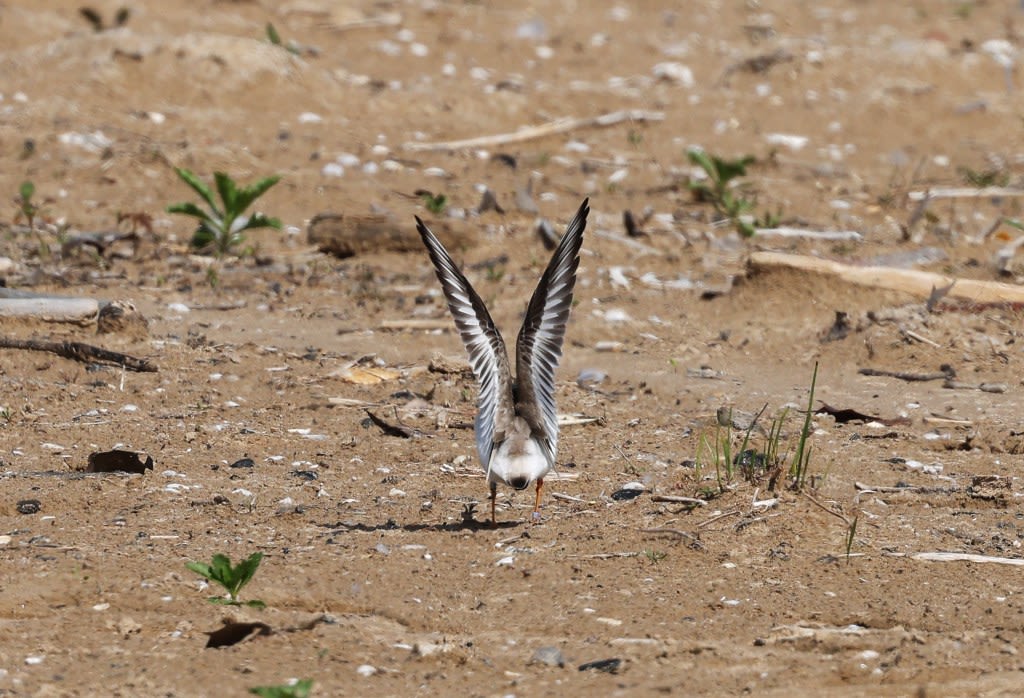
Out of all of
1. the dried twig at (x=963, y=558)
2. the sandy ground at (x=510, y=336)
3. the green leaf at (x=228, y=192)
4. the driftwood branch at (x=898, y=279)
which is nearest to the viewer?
the sandy ground at (x=510, y=336)

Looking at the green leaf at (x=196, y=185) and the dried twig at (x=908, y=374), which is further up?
the green leaf at (x=196, y=185)

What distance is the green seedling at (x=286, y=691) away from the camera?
3.95 metres

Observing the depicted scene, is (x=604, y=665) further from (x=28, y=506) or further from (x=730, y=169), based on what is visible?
(x=730, y=169)

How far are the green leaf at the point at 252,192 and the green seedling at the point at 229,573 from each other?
14.9 ft

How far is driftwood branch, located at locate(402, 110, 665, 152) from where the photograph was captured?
37.7ft

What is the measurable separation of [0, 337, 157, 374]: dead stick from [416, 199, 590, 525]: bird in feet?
7.63

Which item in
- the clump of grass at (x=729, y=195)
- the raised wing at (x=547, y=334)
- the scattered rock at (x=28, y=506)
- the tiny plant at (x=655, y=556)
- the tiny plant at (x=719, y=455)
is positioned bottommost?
the scattered rock at (x=28, y=506)

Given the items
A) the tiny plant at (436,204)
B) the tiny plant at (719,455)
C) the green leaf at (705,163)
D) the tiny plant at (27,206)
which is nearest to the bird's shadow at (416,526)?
the tiny plant at (719,455)

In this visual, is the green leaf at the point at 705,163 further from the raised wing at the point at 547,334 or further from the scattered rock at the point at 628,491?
the raised wing at the point at 547,334

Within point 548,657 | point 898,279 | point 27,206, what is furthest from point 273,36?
point 548,657

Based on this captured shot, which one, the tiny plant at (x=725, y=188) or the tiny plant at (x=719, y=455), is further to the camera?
the tiny plant at (x=725, y=188)

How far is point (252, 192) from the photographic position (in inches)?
354

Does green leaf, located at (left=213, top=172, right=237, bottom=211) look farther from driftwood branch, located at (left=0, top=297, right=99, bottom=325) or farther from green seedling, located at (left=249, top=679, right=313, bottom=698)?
green seedling, located at (left=249, top=679, right=313, bottom=698)

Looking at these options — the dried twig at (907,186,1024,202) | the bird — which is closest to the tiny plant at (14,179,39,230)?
the bird
